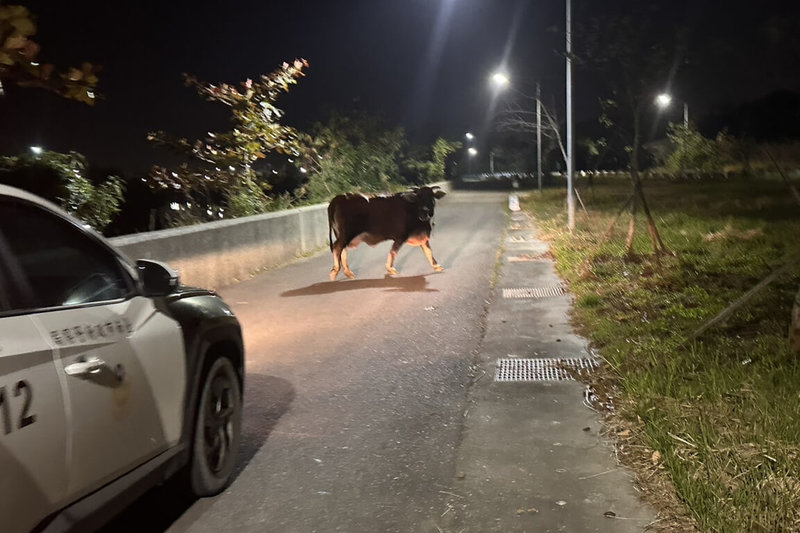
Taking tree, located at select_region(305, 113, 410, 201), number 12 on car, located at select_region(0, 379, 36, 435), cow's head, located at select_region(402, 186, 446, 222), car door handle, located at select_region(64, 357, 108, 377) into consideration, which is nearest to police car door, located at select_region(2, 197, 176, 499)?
car door handle, located at select_region(64, 357, 108, 377)

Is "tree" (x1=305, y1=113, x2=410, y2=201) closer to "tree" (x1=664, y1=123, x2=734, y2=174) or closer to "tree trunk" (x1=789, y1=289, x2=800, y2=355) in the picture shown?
"tree trunk" (x1=789, y1=289, x2=800, y2=355)

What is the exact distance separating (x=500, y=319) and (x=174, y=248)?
15.1 feet

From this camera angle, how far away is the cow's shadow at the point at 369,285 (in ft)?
36.8

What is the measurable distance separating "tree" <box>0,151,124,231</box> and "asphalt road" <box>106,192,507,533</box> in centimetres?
227

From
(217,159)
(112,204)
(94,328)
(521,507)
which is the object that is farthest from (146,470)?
(217,159)

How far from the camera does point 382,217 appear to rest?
1228 centimetres

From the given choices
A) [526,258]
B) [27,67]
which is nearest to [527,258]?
[526,258]

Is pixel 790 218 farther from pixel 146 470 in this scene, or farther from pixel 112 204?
pixel 146 470

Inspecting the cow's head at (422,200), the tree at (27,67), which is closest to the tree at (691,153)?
the cow's head at (422,200)

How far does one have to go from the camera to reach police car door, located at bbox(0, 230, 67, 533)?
2.49 metres

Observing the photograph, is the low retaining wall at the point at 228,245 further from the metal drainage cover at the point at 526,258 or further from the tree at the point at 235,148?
the metal drainage cover at the point at 526,258

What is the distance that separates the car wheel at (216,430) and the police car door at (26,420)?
4.37 ft

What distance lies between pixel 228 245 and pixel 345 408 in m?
6.76

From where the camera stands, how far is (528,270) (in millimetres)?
12906
